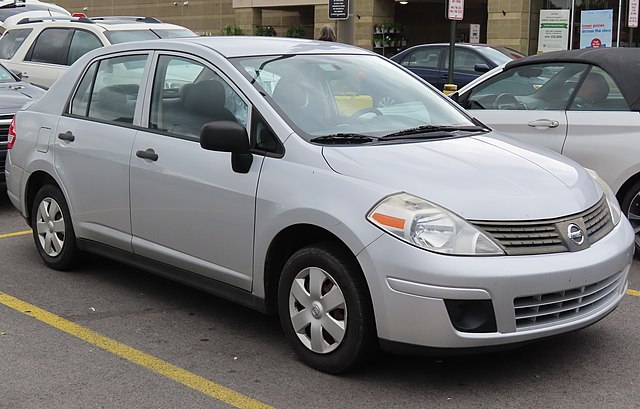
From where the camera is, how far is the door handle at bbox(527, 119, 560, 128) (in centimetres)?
711

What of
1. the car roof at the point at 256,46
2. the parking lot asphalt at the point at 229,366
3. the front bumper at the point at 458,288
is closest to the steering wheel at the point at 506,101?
the car roof at the point at 256,46

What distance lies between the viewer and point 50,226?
634cm

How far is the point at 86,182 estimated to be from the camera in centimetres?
585

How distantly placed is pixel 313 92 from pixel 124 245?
166cm

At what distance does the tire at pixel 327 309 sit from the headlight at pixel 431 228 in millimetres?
304

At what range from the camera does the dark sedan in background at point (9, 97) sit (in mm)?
8648

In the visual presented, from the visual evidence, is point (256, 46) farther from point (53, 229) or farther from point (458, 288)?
point (458, 288)

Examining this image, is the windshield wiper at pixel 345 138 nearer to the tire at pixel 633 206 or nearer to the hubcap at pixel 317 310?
the hubcap at pixel 317 310

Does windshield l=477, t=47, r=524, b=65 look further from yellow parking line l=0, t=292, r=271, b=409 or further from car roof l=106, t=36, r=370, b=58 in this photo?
yellow parking line l=0, t=292, r=271, b=409

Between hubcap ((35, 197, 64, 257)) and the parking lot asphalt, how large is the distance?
1.97 feet

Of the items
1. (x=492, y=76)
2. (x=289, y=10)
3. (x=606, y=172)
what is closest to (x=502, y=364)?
(x=606, y=172)

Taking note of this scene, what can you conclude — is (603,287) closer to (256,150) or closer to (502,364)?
(502,364)

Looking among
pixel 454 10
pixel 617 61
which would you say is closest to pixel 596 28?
pixel 454 10

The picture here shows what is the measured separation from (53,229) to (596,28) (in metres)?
20.7
